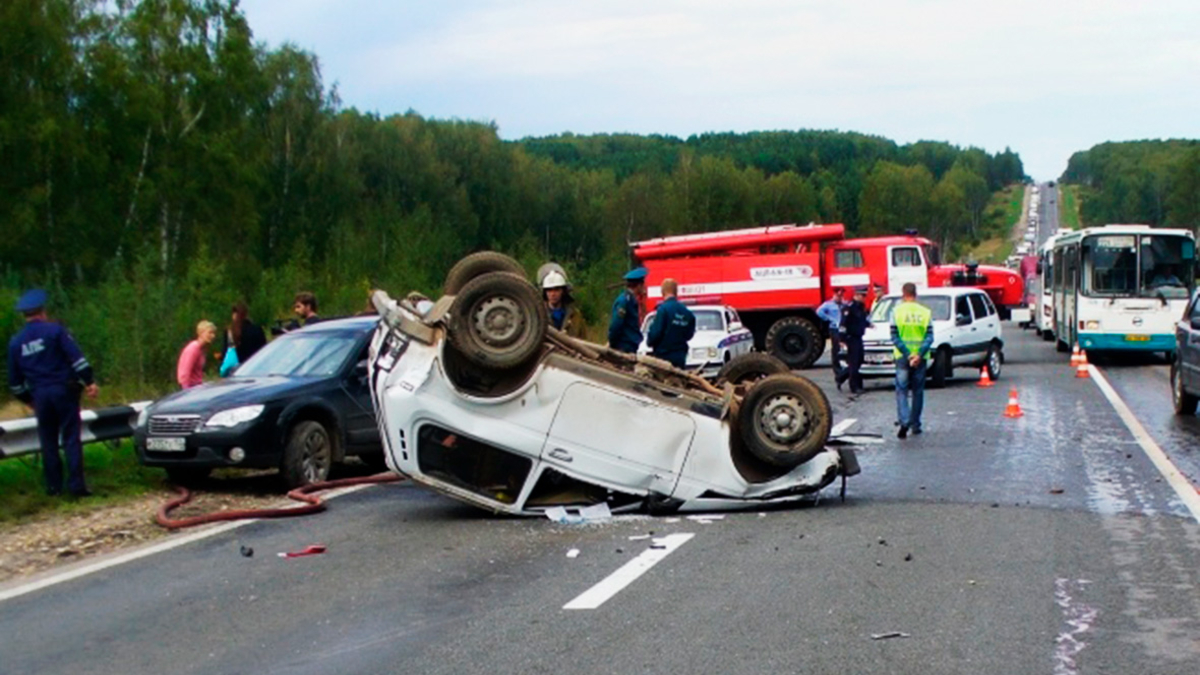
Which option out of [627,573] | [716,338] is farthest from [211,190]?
[627,573]

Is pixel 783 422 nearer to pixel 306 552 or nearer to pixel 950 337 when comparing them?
pixel 306 552

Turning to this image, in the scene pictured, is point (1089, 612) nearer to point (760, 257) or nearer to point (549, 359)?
point (549, 359)

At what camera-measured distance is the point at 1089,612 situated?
25.0ft

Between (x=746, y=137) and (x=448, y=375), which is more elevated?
(x=746, y=137)

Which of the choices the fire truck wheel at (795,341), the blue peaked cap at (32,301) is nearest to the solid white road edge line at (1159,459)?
the blue peaked cap at (32,301)

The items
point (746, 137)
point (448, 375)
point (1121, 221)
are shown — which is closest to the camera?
point (448, 375)

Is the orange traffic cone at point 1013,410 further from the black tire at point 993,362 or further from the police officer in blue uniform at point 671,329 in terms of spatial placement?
the police officer in blue uniform at point 671,329

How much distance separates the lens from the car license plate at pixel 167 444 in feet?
42.5

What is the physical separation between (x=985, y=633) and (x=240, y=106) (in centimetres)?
5457

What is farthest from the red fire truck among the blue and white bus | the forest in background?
the forest in background

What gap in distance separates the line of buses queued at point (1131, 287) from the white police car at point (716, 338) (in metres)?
7.34

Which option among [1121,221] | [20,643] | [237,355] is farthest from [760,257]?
[1121,221]

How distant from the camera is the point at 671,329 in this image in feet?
43.8

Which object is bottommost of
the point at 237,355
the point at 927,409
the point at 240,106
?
the point at 927,409
